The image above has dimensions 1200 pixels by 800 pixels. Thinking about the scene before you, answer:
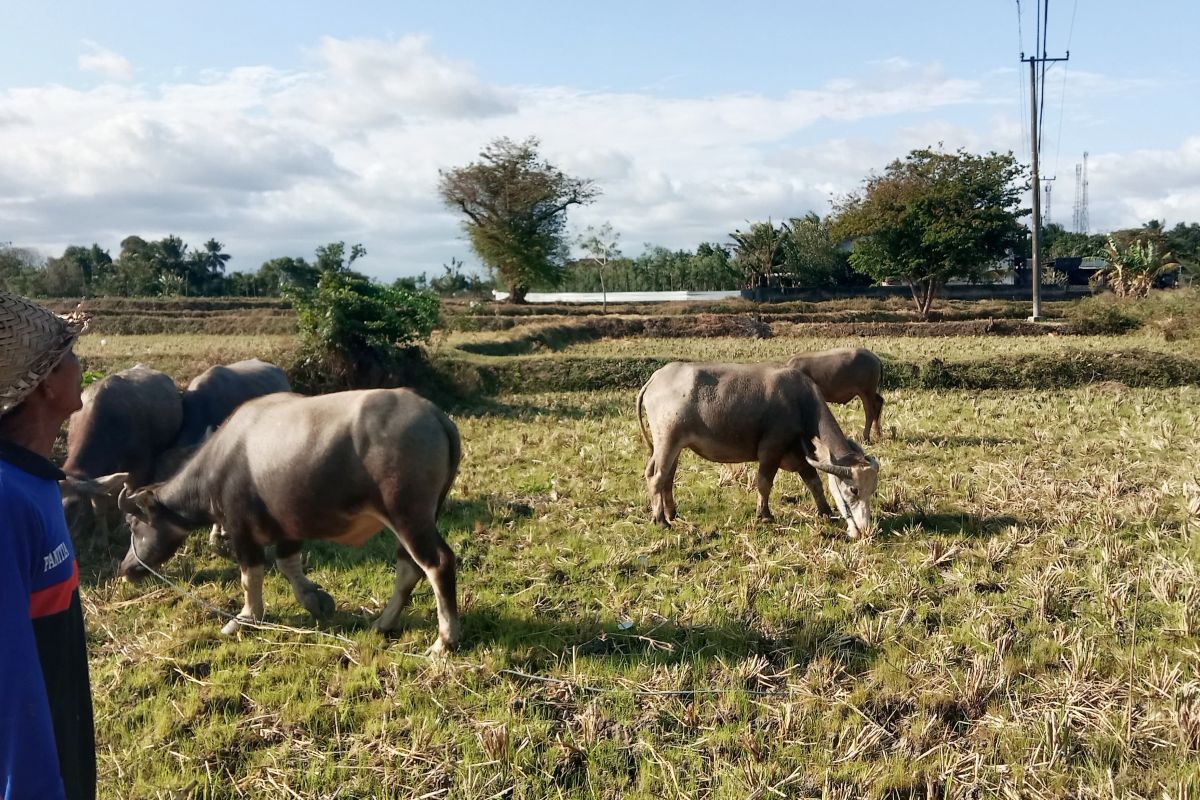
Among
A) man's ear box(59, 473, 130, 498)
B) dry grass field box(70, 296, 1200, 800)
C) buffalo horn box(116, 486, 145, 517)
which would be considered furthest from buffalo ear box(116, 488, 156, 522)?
dry grass field box(70, 296, 1200, 800)

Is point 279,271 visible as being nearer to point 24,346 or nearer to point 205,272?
point 205,272

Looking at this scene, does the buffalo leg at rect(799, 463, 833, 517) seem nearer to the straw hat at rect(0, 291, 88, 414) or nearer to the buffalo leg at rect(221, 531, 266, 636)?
the buffalo leg at rect(221, 531, 266, 636)

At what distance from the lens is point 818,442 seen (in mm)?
7238

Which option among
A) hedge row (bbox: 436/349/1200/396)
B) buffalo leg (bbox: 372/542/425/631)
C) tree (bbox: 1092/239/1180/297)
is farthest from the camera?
tree (bbox: 1092/239/1180/297)

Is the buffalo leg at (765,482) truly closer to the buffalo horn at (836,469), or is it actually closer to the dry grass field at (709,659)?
the dry grass field at (709,659)

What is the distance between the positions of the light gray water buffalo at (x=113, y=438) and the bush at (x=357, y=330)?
581 cm

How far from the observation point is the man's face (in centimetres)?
220

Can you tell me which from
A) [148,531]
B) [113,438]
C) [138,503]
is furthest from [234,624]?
[113,438]

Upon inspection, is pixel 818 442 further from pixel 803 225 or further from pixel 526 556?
pixel 803 225

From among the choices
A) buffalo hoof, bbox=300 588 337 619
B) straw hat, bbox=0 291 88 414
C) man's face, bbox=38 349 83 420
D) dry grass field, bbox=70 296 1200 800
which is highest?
straw hat, bbox=0 291 88 414

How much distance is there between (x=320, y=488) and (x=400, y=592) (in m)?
0.84

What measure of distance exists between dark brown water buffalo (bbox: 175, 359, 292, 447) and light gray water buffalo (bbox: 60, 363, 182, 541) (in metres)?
0.23

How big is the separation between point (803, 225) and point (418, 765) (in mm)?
50418

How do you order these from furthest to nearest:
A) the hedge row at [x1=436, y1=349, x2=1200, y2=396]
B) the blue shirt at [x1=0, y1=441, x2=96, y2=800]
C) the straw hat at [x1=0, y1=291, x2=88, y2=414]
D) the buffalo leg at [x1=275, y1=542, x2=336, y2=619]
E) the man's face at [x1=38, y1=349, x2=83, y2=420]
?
1. the hedge row at [x1=436, y1=349, x2=1200, y2=396]
2. the buffalo leg at [x1=275, y1=542, x2=336, y2=619]
3. the man's face at [x1=38, y1=349, x2=83, y2=420]
4. the straw hat at [x1=0, y1=291, x2=88, y2=414]
5. the blue shirt at [x1=0, y1=441, x2=96, y2=800]
